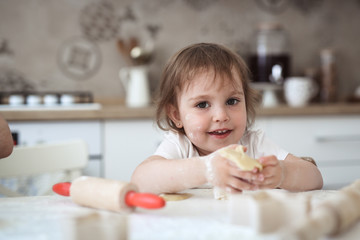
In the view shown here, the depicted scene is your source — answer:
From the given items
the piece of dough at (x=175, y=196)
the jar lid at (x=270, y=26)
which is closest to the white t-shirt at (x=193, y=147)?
the piece of dough at (x=175, y=196)

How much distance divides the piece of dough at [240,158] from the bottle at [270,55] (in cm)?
173

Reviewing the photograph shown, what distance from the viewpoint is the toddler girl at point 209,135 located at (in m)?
0.70

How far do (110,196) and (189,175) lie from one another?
Result: 0.62ft

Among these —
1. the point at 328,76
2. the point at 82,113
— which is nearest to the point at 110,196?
the point at 82,113

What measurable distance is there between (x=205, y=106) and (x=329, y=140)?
4.15ft

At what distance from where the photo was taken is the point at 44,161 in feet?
3.38

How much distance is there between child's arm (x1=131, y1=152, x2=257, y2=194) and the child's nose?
0.18m

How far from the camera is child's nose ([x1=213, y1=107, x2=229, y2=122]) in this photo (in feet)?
2.94

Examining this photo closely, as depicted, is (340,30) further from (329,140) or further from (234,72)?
(234,72)

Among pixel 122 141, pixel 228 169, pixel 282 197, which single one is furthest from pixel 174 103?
pixel 122 141

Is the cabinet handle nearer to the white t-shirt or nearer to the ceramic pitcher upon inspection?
the ceramic pitcher

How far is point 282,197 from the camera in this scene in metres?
0.49

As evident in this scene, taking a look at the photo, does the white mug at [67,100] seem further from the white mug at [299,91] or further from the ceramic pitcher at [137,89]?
the white mug at [299,91]

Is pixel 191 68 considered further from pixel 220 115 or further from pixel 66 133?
pixel 66 133
